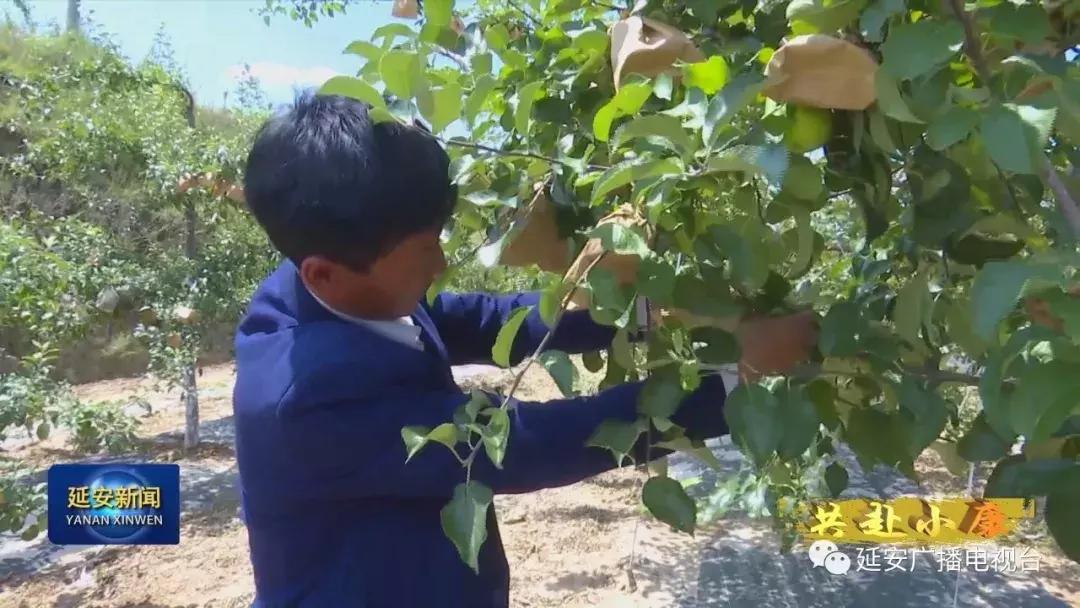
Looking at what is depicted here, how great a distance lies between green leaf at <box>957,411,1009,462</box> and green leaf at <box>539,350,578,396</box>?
0.94 ft

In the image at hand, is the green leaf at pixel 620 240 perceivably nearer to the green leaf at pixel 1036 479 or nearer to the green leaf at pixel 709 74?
the green leaf at pixel 709 74

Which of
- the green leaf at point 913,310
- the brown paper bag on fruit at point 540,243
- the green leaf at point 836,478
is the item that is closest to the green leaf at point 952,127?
the green leaf at point 913,310

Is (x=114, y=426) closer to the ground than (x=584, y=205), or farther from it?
closer to the ground

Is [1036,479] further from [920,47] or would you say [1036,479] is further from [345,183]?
[345,183]

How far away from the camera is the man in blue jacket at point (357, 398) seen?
1.99 ft

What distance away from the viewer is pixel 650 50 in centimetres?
49

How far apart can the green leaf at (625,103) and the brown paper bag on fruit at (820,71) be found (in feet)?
0.22

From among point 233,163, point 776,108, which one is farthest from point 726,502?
point 233,163

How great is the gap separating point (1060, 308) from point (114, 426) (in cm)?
314

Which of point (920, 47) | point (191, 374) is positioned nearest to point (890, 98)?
point (920, 47)

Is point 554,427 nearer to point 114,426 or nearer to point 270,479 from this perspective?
point 270,479

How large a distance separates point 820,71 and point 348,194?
368 mm

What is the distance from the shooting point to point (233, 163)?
387cm

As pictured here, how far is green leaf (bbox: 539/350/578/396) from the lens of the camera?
50 centimetres
